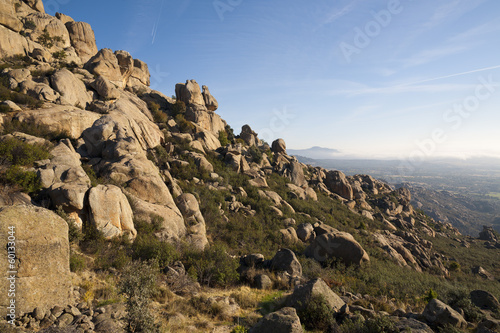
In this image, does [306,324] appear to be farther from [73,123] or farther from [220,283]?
[73,123]

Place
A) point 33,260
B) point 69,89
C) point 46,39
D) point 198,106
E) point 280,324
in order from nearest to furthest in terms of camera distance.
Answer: point 33,260, point 280,324, point 69,89, point 46,39, point 198,106

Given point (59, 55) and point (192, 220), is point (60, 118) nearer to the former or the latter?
point (192, 220)

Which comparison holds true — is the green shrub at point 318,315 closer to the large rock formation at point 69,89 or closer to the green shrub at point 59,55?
the large rock formation at point 69,89

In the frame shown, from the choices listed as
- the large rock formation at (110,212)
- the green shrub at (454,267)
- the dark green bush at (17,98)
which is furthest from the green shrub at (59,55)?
the green shrub at (454,267)

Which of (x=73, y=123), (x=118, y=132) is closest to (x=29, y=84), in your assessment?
(x=73, y=123)

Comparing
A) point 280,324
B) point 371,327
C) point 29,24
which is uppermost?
point 29,24

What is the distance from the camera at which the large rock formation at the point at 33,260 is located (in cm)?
630

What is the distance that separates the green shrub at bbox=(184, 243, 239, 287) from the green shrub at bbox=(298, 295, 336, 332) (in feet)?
16.3

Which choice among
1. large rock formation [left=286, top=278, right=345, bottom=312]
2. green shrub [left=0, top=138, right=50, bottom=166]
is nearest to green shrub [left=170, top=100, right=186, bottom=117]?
green shrub [left=0, top=138, right=50, bottom=166]

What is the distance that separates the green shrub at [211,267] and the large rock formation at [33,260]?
6.32 meters

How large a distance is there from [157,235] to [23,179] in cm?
777

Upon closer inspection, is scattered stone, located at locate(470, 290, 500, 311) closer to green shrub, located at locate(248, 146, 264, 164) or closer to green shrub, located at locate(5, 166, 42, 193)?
green shrub, located at locate(5, 166, 42, 193)

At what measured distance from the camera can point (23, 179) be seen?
11.2 metres

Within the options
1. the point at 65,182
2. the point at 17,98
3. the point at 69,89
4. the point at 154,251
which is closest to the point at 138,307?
the point at 154,251
